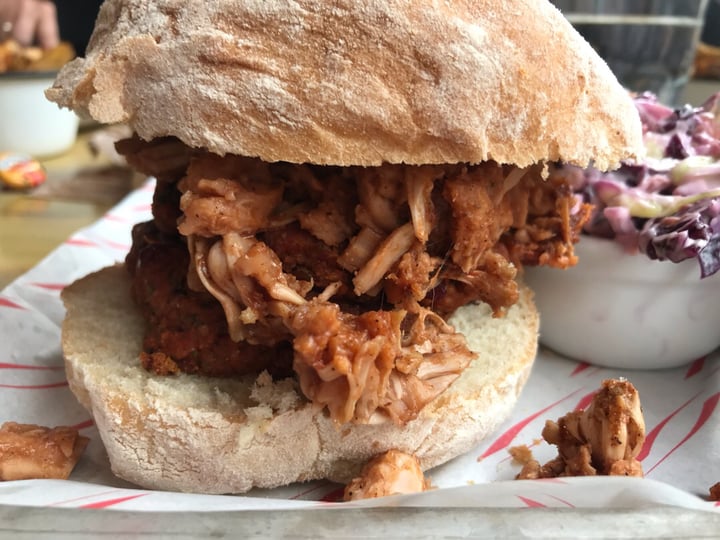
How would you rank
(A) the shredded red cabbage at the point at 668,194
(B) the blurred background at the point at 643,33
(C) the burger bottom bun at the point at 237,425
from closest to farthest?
(C) the burger bottom bun at the point at 237,425 → (A) the shredded red cabbage at the point at 668,194 → (B) the blurred background at the point at 643,33

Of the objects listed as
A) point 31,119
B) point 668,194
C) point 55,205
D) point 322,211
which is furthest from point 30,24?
point 668,194

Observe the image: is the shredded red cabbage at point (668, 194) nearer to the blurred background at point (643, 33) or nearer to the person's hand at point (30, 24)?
the blurred background at point (643, 33)

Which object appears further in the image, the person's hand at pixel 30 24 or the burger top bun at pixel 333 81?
the person's hand at pixel 30 24

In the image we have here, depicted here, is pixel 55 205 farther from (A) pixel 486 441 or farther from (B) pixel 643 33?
(B) pixel 643 33

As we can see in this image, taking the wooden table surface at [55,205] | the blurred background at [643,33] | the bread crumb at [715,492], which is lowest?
the wooden table surface at [55,205]

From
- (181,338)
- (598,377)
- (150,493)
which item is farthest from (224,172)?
(598,377)

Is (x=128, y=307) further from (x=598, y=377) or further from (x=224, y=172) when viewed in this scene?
(x=598, y=377)

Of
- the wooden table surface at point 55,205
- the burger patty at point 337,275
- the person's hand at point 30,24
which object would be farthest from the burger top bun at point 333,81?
the person's hand at point 30,24

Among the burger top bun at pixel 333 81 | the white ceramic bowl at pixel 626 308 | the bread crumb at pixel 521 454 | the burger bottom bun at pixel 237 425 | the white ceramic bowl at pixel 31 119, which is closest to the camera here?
the burger top bun at pixel 333 81

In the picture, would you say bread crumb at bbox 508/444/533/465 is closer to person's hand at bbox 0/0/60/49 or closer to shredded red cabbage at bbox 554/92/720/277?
shredded red cabbage at bbox 554/92/720/277
